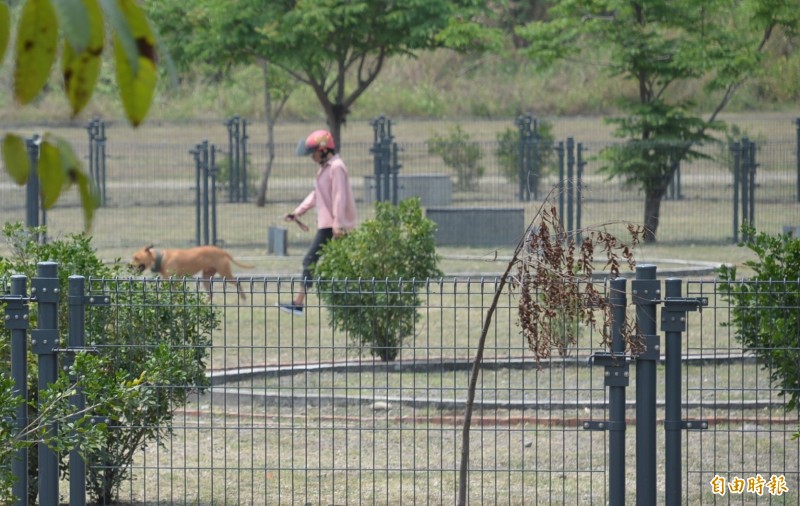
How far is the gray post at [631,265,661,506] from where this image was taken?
544 centimetres

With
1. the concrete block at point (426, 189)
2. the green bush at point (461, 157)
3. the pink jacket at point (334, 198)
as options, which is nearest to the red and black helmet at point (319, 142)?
the pink jacket at point (334, 198)

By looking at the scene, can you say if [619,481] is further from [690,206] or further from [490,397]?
[690,206]

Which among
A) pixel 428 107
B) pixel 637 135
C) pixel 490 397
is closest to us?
pixel 490 397

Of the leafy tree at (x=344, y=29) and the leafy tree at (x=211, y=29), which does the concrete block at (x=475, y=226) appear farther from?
the leafy tree at (x=211, y=29)

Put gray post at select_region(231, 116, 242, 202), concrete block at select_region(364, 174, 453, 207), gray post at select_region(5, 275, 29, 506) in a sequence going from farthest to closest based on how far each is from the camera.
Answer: gray post at select_region(231, 116, 242, 202) < concrete block at select_region(364, 174, 453, 207) < gray post at select_region(5, 275, 29, 506)

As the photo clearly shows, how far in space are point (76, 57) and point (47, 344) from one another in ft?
13.9

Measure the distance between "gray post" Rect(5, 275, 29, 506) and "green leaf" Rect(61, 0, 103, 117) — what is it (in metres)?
4.13

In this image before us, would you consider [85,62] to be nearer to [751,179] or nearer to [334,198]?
[334,198]

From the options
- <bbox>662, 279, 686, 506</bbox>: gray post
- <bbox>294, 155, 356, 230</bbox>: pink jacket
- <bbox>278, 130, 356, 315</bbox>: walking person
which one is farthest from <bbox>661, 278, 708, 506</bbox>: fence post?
<bbox>294, 155, 356, 230</bbox>: pink jacket

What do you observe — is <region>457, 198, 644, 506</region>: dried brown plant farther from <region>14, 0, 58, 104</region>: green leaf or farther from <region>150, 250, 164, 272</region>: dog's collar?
<region>150, 250, 164, 272</region>: dog's collar

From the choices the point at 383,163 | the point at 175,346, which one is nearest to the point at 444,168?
the point at 383,163

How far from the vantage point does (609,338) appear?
5434 mm

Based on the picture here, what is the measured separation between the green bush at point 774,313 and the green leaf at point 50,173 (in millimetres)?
5081

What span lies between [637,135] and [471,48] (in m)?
3.35
